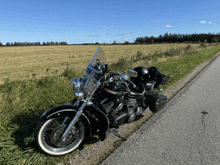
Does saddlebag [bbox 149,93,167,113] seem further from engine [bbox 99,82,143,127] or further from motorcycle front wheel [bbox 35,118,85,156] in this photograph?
motorcycle front wheel [bbox 35,118,85,156]

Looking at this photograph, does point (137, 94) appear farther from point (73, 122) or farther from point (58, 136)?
point (58, 136)

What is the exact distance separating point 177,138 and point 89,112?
1.91 meters

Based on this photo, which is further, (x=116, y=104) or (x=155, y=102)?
(x=155, y=102)

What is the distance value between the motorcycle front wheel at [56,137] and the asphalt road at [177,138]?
664 millimetres

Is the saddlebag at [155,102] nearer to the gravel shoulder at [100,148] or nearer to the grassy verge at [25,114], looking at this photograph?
the gravel shoulder at [100,148]

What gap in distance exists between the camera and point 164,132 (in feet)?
10.5

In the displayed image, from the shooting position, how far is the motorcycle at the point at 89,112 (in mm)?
2400

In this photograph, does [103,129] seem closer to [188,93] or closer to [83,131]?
[83,131]

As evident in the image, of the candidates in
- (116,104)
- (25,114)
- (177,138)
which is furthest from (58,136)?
(177,138)

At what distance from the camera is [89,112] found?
8.72ft

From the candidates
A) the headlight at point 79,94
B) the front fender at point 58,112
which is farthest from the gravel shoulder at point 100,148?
the headlight at point 79,94

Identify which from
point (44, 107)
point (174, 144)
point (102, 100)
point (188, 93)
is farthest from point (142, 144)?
point (188, 93)

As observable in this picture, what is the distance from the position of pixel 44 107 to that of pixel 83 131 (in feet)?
6.83

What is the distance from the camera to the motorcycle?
94.5 inches
